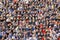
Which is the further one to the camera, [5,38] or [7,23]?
[7,23]

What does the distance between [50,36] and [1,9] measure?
66.1 inches

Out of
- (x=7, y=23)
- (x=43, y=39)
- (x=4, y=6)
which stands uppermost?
(x=4, y=6)

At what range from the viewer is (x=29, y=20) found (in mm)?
5344

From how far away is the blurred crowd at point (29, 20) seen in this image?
4949mm

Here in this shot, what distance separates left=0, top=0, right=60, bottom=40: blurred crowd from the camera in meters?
4.95

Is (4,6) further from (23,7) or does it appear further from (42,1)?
(42,1)

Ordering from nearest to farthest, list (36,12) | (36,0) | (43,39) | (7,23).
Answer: (43,39)
(7,23)
(36,12)
(36,0)

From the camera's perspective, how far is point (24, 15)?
5.52 meters

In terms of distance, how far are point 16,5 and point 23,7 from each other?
→ 0.72 ft

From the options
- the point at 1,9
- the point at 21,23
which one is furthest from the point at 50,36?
the point at 1,9

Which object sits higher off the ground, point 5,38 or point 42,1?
point 42,1

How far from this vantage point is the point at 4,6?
582 centimetres

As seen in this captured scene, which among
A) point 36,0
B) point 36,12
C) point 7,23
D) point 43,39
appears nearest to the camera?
point 43,39

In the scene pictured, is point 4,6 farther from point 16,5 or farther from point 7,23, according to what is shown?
point 7,23
